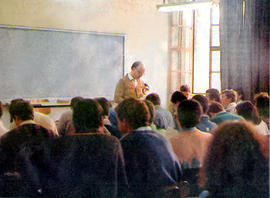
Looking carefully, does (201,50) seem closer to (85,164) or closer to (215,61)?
(215,61)

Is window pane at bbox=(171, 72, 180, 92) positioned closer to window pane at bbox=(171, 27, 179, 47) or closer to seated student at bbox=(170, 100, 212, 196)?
window pane at bbox=(171, 27, 179, 47)

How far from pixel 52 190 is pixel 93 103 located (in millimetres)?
539

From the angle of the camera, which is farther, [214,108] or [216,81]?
[216,81]

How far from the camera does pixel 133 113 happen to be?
2.23 meters

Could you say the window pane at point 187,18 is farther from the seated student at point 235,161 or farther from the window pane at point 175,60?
the seated student at point 235,161

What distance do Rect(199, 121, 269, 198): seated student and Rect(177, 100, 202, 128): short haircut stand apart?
0.78 metres

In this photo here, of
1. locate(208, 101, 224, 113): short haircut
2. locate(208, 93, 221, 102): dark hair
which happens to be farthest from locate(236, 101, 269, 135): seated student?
locate(208, 93, 221, 102): dark hair

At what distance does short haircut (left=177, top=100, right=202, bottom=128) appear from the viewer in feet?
7.75

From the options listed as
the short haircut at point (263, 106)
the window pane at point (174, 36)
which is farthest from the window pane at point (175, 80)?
the short haircut at point (263, 106)

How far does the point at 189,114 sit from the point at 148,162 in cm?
48

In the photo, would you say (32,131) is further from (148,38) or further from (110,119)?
(148,38)

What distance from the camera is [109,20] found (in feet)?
20.9

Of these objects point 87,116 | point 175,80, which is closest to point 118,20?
point 175,80

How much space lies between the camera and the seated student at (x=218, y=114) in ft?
11.2
